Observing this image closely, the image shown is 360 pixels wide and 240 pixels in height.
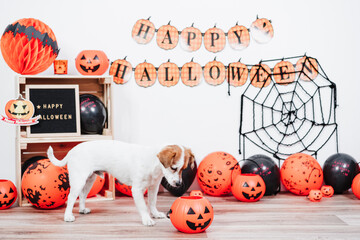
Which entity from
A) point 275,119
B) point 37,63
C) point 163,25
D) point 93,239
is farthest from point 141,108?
point 93,239

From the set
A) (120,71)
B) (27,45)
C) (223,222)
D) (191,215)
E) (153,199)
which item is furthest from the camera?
(120,71)

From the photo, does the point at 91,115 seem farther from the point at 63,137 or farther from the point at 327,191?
the point at 327,191

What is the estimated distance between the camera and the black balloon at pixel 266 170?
3.94 m

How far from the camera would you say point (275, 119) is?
14.5 feet

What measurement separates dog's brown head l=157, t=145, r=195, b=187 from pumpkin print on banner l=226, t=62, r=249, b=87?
178cm

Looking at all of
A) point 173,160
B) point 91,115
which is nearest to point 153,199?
point 173,160

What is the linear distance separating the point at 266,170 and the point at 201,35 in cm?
154

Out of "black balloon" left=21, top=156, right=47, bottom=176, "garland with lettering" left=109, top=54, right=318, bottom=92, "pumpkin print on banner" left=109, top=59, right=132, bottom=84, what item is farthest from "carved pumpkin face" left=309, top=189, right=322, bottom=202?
"black balloon" left=21, top=156, right=47, bottom=176

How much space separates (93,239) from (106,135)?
4.56 feet

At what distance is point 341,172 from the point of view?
4.01 m

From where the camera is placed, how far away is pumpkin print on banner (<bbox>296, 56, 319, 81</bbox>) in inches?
174

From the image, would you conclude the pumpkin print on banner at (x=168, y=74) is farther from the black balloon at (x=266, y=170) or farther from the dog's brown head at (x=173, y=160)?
the dog's brown head at (x=173, y=160)

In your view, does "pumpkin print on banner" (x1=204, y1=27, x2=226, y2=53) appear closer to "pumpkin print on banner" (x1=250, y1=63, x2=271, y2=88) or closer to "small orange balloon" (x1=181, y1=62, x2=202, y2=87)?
"small orange balloon" (x1=181, y1=62, x2=202, y2=87)

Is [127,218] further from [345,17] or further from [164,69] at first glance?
[345,17]
